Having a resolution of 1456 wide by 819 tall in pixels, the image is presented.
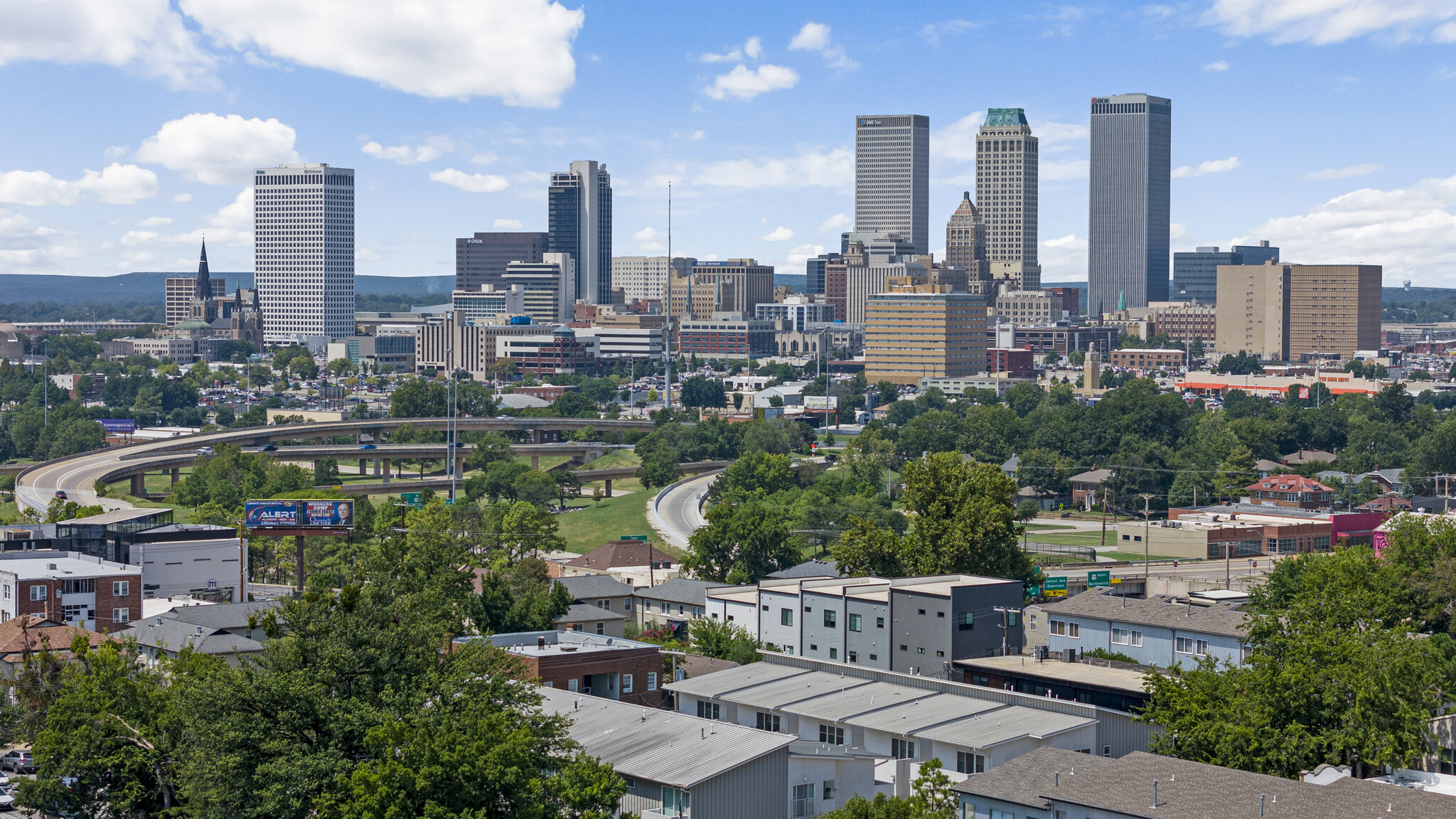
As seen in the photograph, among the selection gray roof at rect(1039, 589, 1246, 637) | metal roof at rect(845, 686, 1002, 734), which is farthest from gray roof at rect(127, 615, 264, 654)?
gray roof at rect(1039, 589, 1246, 637)

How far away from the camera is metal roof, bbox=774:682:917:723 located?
2347 inches

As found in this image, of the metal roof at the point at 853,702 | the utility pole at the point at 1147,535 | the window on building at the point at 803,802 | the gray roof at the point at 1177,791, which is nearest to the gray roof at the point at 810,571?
the utility pole at the point at 1147,535

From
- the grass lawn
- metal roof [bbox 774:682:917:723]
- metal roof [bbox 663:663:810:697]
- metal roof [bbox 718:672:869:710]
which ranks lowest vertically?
the grass lawn

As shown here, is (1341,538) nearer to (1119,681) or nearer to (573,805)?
(1119,681)

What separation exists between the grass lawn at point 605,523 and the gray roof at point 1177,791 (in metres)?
86.1

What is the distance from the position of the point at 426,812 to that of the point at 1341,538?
111 meters

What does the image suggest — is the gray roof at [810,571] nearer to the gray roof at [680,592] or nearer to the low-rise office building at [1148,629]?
the gray roof at [680,592]

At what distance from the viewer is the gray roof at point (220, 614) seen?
7944 centimetres

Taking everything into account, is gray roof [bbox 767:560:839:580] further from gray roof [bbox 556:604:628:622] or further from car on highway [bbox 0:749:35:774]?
car on highway [bbox 0:749:35:774]

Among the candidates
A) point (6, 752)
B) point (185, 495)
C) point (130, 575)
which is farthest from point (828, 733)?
point (185, 495)

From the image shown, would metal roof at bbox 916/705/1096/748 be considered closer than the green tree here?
Yes

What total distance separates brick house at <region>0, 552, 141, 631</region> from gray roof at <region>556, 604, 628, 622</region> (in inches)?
854

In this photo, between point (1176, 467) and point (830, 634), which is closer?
point (830, 634)

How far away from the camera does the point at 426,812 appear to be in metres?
40.5
